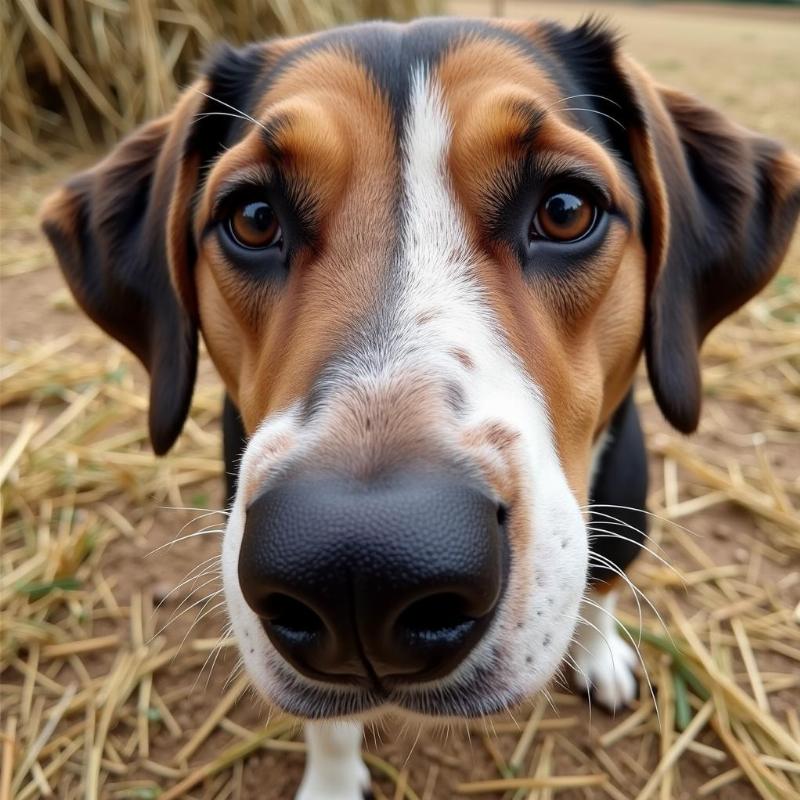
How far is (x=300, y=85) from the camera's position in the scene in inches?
90.7

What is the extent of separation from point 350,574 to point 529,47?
1911 millimetres

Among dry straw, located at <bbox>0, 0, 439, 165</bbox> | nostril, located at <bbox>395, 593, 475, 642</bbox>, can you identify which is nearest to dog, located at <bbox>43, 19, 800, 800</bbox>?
nostril, located at <bbox>395, 593, 475, 642</bbox>

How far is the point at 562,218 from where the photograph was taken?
212cm

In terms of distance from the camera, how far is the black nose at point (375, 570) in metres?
1.31

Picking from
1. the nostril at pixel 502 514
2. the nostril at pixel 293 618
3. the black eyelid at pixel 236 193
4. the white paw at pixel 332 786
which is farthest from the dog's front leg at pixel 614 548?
the black eyelid at pixel 236 193

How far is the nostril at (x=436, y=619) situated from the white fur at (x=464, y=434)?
15 centimetres

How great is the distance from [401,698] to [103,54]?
8.20 m

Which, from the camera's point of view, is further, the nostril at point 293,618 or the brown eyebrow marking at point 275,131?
the brown eyebrow marking at point 275,131

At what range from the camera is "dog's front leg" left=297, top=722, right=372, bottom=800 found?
2453 millimetres

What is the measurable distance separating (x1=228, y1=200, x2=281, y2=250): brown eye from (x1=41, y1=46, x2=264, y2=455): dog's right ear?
444mm

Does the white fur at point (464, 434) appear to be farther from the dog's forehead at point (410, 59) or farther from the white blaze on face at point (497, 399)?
the dog's forehead at point (410, 59)

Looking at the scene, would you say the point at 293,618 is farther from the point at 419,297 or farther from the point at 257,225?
the point at 257,225

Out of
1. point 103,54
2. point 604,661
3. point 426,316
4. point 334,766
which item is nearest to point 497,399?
point 426,316

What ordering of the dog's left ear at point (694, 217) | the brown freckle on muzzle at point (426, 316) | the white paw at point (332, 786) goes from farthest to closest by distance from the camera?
the white paw at point (332, 786) < the dog's left ear at point (694, 217) < the brown freckle on muzzle at point (426, 316)
